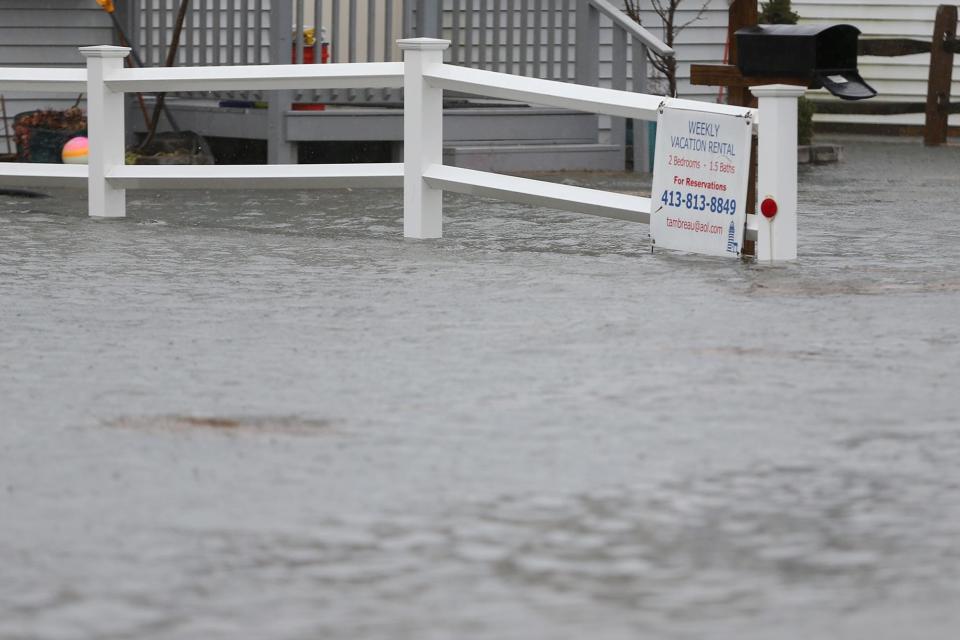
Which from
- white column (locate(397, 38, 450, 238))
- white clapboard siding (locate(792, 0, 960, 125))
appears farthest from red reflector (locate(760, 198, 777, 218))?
white clapboard siding (locate(792, 0, 960, 125))

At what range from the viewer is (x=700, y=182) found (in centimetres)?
1202

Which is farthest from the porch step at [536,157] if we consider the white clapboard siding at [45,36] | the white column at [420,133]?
the white column at [420,133]

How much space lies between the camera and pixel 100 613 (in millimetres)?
4770

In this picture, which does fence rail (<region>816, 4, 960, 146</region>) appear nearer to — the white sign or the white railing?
the white railing

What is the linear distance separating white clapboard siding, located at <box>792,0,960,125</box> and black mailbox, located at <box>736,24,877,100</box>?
50.7 ft

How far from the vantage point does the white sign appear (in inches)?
463

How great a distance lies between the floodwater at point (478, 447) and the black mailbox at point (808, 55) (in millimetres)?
998

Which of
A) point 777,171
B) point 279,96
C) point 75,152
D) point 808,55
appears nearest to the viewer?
point 777,171

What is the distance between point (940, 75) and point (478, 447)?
1957 cm

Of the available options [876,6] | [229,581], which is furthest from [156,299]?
[876,6]

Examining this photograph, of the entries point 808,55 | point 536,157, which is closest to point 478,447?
point 808,55

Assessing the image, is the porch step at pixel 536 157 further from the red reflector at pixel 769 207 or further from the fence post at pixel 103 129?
the red reflector at pixel 769 207

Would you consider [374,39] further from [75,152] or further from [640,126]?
[75,152]

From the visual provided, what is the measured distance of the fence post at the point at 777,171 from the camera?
452 inches
